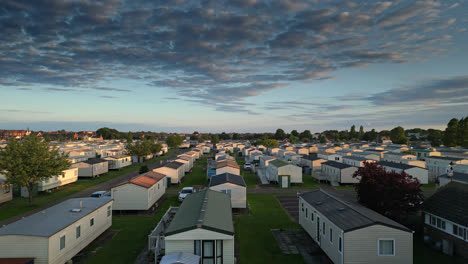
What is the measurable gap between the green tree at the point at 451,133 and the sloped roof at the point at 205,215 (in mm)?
102910

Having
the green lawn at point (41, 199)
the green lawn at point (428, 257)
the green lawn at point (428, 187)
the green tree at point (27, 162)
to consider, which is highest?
the green tree at point (27, 162)

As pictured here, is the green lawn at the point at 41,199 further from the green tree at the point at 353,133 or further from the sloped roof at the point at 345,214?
the green tree at the point at 353,133

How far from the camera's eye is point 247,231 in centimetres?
2136

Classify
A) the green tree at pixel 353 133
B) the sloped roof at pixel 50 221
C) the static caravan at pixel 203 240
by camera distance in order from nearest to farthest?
1. the static caravan at pixel 203 240
2. the sloped roof at pixel 50 221
3. the green tree at pixel 353 133

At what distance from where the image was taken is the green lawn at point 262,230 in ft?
54.5

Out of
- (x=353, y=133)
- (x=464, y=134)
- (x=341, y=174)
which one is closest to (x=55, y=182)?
(x=341, y=174)

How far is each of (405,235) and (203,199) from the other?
1292 cm

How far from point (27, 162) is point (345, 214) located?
1238 inches

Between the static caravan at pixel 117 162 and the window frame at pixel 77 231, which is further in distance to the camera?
the static caravan at pixel 117 162

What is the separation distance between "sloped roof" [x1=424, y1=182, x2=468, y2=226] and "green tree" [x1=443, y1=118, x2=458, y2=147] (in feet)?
299

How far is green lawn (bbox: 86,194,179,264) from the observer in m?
16.5

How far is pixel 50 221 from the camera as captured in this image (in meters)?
16.0

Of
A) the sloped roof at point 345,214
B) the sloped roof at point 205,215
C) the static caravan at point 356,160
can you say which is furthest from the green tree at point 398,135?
the sloped roof at point 205,215

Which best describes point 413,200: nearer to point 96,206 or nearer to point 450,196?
point 450,196
